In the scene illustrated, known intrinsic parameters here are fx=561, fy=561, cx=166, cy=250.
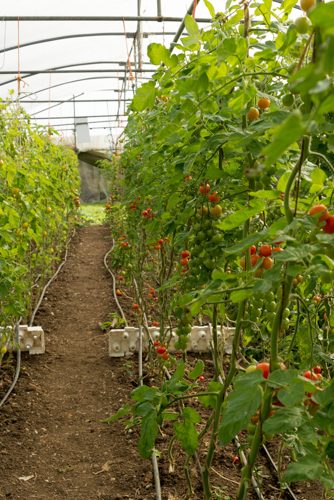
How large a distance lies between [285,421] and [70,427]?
91.8 inches

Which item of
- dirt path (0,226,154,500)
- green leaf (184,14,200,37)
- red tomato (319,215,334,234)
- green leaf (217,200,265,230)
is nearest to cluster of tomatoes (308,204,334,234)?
red tomato (319,215,334,234)

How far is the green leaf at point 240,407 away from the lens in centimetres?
91

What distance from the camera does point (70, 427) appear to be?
3020mm

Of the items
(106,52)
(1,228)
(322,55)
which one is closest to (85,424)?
(1,228)

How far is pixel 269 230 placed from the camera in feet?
3.16

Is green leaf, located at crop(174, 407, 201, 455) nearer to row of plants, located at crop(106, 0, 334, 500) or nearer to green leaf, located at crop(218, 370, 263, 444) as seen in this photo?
row of plants, located at crop(106, 0, 334, 500)

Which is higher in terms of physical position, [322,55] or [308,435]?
[322,55]

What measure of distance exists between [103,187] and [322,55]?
17.0 metres

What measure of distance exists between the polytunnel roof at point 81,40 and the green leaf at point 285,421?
495 cm

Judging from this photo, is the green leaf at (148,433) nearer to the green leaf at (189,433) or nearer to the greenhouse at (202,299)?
the greenhouse at (202,299)

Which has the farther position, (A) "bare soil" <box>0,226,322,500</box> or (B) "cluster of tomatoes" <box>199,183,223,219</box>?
(A) "bare soil" <box>0,226,322,500</box>

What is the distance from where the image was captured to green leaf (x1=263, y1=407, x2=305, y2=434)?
898mm

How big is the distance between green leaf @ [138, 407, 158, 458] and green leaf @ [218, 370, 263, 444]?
15.3 inches

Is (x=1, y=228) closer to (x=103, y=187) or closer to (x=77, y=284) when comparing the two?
(x=77, y=284)
